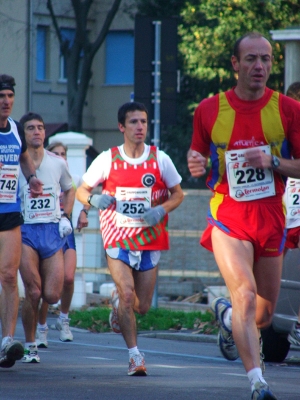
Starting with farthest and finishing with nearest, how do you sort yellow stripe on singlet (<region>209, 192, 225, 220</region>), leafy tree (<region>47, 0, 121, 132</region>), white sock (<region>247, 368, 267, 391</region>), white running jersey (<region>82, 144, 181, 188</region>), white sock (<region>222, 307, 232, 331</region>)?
leafy tree (<region>47, 0, 121, 132</region>)
white running jersey (<region>82, 144, 181, 188</region>)
white sock (<region>222, 307, 232, 331</region>)
yellow stripe on singlet (<region>209, 192, 225, 220</region>)
white sock (<region>247, 368, 267, 391</region>)

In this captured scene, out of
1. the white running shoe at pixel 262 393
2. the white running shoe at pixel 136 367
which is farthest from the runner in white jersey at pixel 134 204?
the white running shoe at pixel 262 393

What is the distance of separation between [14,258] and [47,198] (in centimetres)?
192

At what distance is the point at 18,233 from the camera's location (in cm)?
875

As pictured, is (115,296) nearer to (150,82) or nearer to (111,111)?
(150,82)

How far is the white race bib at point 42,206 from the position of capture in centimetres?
1048

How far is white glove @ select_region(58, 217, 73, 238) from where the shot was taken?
10.5m

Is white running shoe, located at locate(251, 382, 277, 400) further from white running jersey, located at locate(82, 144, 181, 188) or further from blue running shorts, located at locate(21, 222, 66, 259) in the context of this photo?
blue running shorts, located at locate(21, 222, 66, 259)

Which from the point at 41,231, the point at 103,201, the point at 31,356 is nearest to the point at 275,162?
the point at 103,201

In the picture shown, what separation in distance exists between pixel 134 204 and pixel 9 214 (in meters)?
1.06

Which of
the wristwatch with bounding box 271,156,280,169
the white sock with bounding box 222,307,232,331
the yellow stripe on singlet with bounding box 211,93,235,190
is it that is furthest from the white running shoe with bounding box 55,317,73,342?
the wristwatch with bounding box 271,156,280,169

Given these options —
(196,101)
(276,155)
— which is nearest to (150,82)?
(276,155)

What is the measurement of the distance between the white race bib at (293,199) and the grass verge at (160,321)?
395cm

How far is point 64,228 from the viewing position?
34.6 ft

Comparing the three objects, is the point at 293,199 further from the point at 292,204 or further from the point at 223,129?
the point at 223,129
